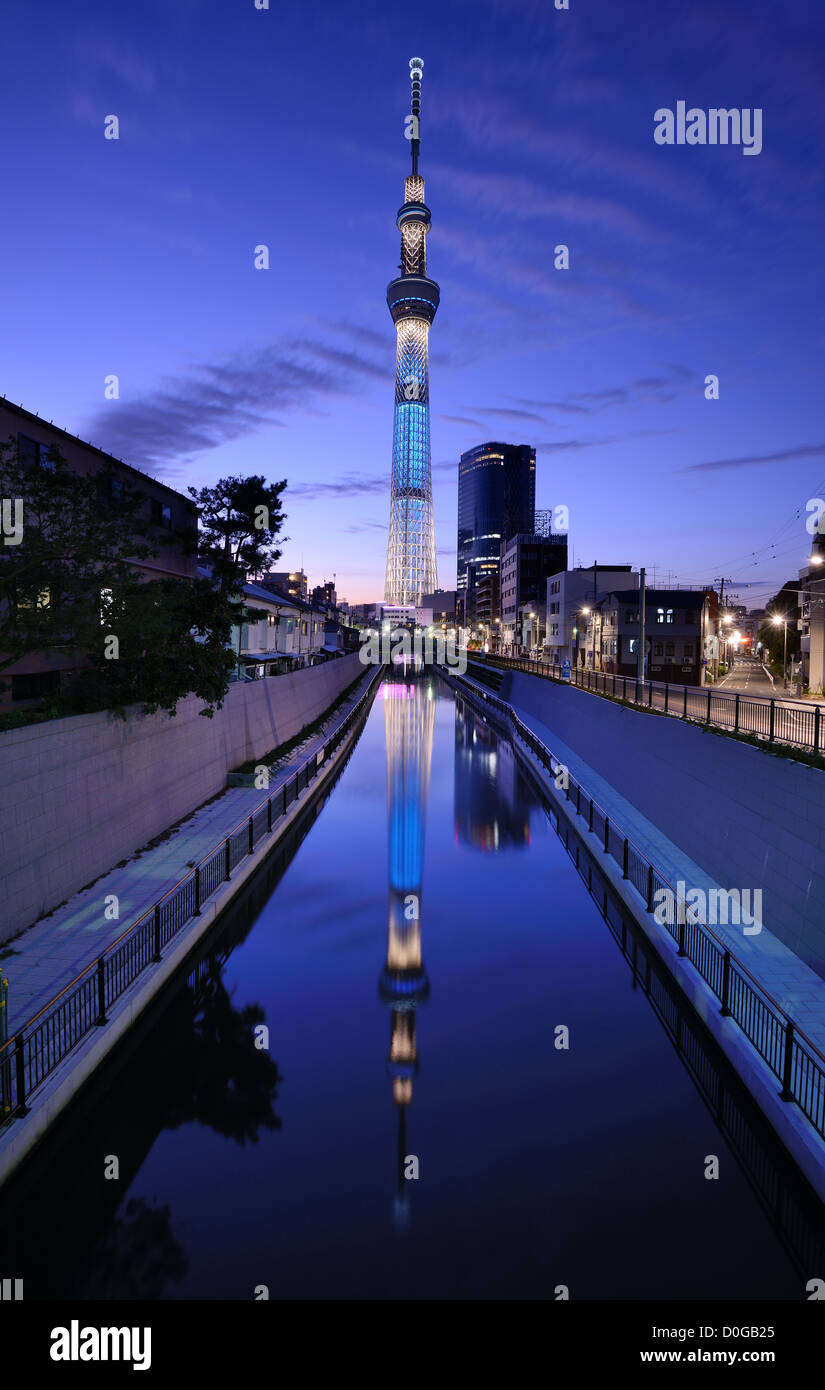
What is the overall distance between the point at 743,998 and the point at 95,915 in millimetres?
10522

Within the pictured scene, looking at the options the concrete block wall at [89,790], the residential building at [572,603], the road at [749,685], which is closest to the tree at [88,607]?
the concrete block wall at [89,790]

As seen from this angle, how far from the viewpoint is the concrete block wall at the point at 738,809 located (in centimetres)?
1157

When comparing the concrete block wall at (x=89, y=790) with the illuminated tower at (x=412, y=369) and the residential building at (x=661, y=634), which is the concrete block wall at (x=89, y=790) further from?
the illuminated tower at (x=412, y=369)

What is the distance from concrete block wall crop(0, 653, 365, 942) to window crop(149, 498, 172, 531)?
32.8 feet

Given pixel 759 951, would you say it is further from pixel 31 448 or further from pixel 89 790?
pixel 31 448

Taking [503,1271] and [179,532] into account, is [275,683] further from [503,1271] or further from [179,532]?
[503,1271]

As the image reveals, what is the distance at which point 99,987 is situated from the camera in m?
9.23

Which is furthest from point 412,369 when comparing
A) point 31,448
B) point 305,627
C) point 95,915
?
point 95,915

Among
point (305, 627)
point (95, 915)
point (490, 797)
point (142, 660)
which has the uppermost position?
point (305, 627)

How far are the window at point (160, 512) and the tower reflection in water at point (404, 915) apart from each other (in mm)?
14926

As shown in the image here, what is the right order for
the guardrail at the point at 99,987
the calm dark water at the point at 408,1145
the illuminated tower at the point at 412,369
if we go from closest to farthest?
the calm dark water at the point at 408,1145, the guardrail at the point at 99,987, the illuminated tower at the point at 412,369

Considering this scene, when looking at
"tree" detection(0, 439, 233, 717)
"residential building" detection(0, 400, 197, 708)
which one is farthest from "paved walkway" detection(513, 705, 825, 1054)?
"residential building" detection(0, 400, 197, 708)

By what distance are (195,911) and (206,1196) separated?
609cm
